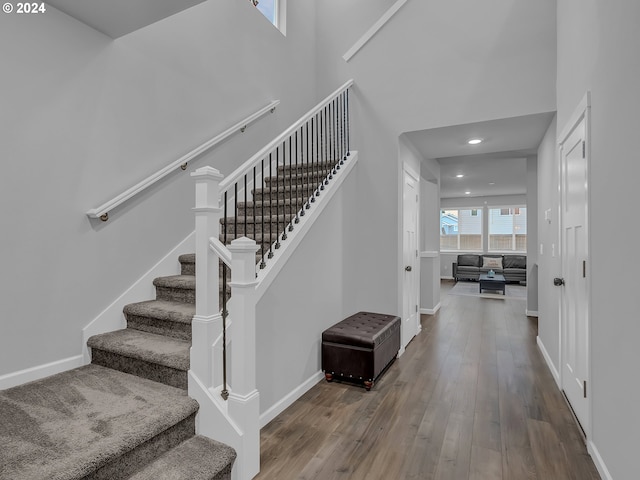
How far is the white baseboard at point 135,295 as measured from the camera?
2.45 metres

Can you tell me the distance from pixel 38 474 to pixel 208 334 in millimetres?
828

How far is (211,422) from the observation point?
1.90m

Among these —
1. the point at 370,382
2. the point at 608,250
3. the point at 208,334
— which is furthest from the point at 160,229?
the point at 608,250

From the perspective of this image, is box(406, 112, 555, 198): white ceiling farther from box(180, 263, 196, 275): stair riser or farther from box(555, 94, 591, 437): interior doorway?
box(180, 263, 196, 275): stair riser

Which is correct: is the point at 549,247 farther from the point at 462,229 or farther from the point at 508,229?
the point at 462,229

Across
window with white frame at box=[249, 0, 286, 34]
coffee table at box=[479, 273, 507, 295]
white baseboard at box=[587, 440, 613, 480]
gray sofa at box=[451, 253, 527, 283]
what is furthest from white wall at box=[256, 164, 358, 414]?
gray sofa at box=[451, 253, 527, 283]

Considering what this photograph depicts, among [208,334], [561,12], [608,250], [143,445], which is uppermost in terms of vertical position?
[561,12]

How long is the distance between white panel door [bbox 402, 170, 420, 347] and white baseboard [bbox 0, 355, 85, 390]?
10.1ft

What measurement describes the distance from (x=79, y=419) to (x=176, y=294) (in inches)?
46.2

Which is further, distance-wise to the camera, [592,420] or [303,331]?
[303,331]

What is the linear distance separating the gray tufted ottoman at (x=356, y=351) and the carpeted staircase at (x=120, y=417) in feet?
4.04

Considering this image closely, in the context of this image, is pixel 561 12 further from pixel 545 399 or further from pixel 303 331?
pixel 303 331

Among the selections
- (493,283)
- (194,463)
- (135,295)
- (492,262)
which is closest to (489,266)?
(492,262)

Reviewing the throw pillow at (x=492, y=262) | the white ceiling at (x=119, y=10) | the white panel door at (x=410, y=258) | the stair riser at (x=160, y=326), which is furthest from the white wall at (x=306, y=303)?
the throw pillow at (x=492, y=262)
